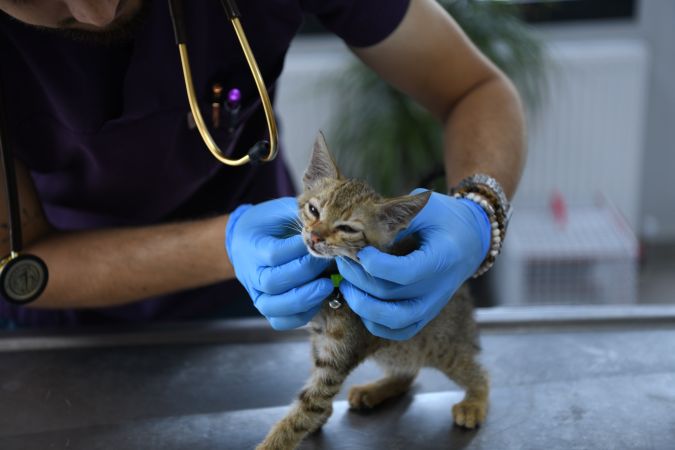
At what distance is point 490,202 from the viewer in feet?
3.63

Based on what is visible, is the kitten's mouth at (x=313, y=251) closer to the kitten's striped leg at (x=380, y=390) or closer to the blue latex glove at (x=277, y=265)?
the blue latex glove at (x=277, y=265)

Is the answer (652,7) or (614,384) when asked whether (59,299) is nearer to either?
(614,384)

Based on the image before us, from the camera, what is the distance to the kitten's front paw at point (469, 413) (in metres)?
1.02

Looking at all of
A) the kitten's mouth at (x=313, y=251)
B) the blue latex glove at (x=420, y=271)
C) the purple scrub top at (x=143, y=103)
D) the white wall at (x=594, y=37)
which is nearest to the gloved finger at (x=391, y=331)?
the blue latex glove at (x=420, y=271)

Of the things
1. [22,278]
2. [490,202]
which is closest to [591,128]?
[490,202]

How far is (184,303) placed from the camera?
1.38m

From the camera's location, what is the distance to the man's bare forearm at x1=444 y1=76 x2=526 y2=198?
1.21 metres

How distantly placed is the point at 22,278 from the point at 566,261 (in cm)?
185

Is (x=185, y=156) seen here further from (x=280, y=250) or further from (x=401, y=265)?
(x=401, y=265)

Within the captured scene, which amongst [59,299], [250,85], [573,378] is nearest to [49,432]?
[59,299]

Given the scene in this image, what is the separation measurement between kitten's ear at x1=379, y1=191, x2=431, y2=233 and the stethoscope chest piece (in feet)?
1.66

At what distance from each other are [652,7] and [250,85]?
2218 millimetres

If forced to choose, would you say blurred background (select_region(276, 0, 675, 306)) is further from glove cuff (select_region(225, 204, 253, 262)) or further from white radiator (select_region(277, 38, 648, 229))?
glove cuff (select_region(225, 204, 253, 262))

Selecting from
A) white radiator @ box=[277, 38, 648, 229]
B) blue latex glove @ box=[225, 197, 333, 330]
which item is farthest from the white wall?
blue latex glove @ box=[225, 197, 333, 330]
